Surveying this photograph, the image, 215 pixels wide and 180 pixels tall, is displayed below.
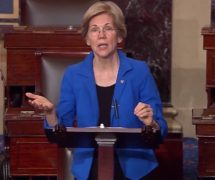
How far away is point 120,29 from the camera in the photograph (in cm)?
287

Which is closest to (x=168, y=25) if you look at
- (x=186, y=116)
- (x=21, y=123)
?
(x=186, y=116)

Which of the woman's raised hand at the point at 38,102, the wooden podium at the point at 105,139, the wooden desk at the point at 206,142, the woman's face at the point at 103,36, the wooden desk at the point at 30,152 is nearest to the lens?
the wooden podium at the point at 105,139

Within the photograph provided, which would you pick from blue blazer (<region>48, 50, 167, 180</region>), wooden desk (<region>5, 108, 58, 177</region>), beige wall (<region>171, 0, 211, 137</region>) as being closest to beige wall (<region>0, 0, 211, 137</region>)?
beige wall (<region>171, 0, 211, 137</region>)

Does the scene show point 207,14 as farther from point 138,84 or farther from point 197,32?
point 138,84

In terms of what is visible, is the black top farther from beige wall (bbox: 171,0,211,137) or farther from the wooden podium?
beige wall (bbox: 171,0,211,137)

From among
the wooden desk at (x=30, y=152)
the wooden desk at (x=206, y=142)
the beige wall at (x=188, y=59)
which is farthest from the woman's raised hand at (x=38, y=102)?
the beige wall at (x=188, y=59)

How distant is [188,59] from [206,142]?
2.89 meters

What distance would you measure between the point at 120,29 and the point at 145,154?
1.91ft

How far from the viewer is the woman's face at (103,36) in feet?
9.23

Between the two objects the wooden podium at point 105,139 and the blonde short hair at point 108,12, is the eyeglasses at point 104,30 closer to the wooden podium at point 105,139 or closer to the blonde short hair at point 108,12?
the blonde short hair at point 108,12

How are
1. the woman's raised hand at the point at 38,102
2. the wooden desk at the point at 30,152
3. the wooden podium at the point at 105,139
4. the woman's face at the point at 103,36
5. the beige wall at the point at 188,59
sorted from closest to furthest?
the wooden podium at the point at 105,139, the woman's raised hand at the point at 38,102, the woman's face at the point at 103,36, the wooden desk at the point at 30,152, the beige wall at the point at 188,59

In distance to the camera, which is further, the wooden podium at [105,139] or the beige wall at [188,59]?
the beige wall at [188,59]

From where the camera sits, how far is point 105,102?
2.88 m

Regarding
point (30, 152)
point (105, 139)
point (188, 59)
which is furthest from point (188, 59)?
point (105, 139)
